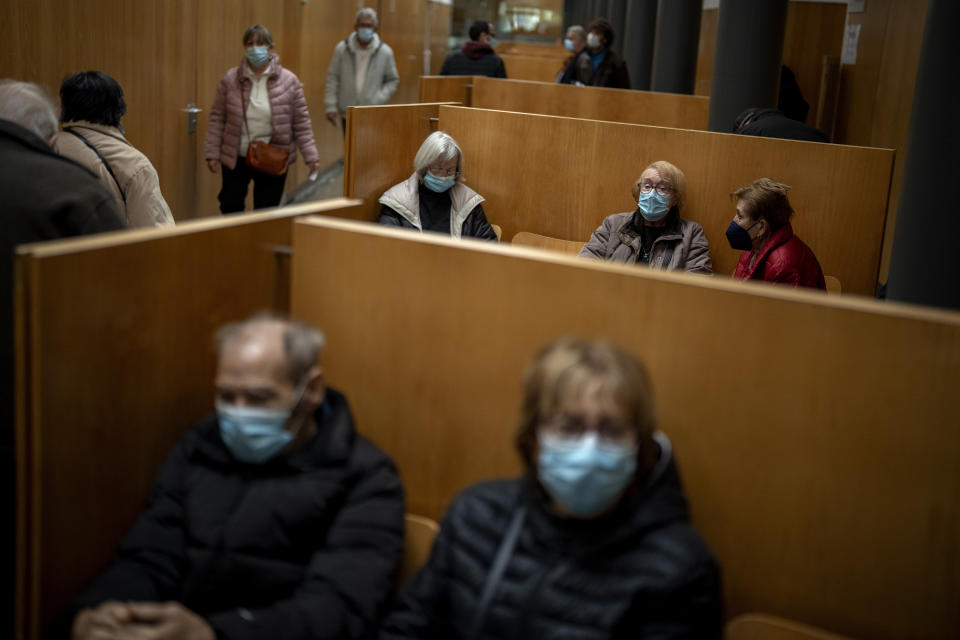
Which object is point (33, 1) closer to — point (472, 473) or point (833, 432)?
point (472, 473)

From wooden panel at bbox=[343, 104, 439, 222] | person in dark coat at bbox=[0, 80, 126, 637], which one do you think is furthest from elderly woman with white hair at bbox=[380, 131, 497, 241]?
person in dark coat at bbox=[0, 80, 126, 637]

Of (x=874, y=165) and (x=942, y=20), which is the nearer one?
(x=942, y=20)

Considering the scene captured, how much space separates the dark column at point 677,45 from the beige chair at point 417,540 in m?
8.87

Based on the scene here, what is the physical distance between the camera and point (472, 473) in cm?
242

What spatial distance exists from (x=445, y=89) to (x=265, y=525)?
674 centimetres

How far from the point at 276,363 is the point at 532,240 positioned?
11.0 feet

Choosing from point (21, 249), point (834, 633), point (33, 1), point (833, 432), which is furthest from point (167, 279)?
point (33, 1)

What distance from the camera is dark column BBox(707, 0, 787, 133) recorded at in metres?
6.62

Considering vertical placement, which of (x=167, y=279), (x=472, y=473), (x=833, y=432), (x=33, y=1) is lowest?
(x=472, y=473)

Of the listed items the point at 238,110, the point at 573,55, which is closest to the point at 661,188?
the point at 238,110

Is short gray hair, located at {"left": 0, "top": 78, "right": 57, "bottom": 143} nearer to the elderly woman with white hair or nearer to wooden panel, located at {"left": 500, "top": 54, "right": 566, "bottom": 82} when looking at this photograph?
the elderly woman with white hair

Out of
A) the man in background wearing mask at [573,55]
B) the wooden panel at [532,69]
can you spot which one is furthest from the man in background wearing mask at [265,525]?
the wooden panel at [532,69]

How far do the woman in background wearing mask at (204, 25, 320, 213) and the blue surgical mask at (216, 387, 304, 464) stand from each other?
5.18 meters

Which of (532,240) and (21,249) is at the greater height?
(21,249)
